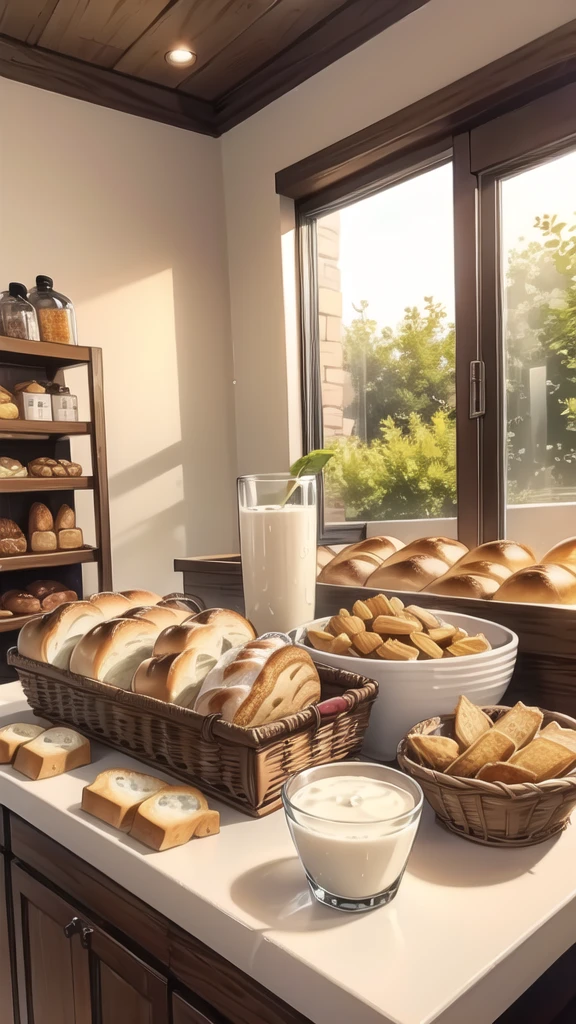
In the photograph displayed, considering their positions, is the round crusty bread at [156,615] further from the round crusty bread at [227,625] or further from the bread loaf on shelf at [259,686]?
the bread loaf on shelf at [259,686]

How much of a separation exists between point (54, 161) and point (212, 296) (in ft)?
2.44

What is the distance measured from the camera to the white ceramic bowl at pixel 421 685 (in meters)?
0.88

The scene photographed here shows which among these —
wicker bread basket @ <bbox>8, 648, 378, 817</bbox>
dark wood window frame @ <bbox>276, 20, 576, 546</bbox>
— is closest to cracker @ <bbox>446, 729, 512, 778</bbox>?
wicker bread basket @ <bbox>8, 648, 378, 817</bbox>

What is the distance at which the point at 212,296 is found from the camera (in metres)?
2.91

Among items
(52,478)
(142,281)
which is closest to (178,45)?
(142,281)

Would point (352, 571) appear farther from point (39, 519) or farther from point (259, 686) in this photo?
point (39, 519)

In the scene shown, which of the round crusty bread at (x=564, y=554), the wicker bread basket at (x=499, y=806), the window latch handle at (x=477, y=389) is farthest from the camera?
the window latch handle at (x=477, y=389)

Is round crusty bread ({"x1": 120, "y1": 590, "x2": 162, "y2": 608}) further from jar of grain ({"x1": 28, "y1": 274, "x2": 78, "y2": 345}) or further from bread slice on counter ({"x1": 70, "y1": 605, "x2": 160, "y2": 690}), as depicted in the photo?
jar of grain ({"x1": 28, "y1": 274, "x2": 78, "y2": 345})

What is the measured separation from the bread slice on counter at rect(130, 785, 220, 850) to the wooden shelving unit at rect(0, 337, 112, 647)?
1482 mm

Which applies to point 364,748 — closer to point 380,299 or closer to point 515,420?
point 515,420

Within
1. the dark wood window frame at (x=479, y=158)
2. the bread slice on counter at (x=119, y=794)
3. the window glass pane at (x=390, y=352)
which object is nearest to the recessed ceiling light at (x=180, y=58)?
the dark wood window frame at (x=479, y=158)

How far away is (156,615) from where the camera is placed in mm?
1096

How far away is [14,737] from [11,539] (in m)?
1.26

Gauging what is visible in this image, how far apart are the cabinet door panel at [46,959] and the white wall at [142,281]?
1679mm
